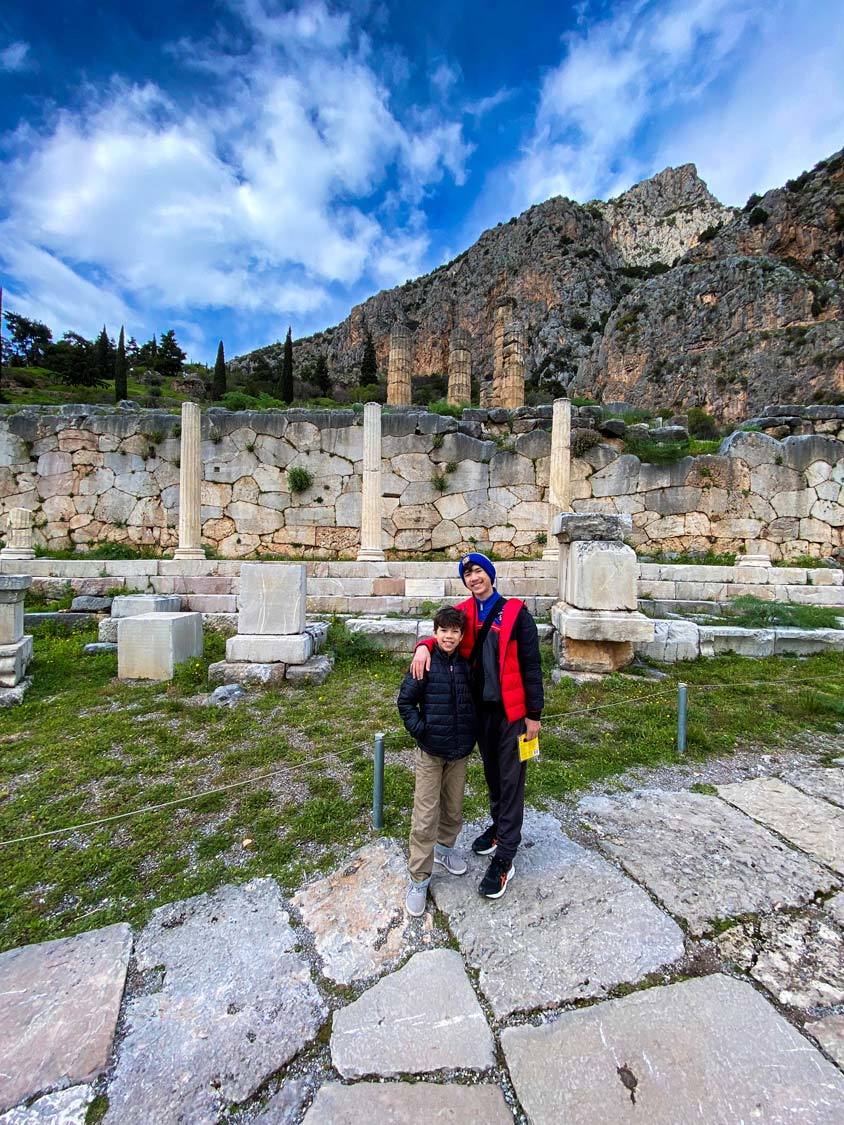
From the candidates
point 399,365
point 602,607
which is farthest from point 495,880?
point 399,365

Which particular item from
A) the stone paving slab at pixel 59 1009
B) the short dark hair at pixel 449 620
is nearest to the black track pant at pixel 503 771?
the short dark hair at pixel 449 620

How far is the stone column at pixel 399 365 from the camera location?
17141mm

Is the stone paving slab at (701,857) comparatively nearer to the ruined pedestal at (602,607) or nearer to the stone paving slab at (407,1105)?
the stone paving slab at (407,1105)

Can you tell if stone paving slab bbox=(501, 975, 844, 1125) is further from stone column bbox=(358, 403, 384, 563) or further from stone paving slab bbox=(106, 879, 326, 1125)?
stone column bbox=(358, 403, 384, 563)

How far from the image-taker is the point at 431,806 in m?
2.16

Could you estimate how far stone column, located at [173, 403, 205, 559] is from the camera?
1012 centimetres

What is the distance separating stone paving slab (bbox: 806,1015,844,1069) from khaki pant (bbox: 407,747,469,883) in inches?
53.0

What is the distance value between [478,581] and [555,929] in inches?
58.2

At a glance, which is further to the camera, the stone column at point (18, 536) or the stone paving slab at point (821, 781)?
the stone column at point (18, 536)

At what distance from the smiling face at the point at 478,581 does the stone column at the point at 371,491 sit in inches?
268

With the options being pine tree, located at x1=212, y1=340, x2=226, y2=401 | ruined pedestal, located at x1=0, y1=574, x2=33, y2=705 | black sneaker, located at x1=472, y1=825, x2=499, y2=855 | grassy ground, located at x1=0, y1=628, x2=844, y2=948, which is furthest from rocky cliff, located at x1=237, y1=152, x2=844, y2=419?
black sneaker, located at x1=472, y1=825, x2=499, y2=855

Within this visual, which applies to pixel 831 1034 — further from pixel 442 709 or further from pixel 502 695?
pixel 442 709

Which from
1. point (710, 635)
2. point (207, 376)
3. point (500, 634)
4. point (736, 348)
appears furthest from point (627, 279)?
point (500, 634)

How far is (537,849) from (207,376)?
4414 cm
